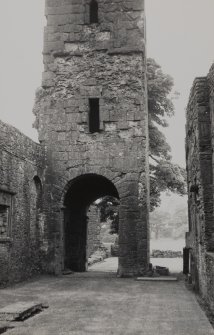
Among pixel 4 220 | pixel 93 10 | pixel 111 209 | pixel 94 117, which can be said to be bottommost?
pixel 4 220

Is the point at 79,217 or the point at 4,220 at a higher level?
the point at 79,217

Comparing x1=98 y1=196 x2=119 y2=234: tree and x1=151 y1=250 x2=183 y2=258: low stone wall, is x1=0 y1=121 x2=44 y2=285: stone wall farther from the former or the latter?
x1=151 y1=250 x2=183 y2=258: low stone wall

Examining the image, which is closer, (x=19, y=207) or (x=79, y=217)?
(x=19, y=207)

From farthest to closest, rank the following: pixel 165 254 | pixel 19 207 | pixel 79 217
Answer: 1. pixel 165 254
2. pixel 79 217
3. pixel 19 207

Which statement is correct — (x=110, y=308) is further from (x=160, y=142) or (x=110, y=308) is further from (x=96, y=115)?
(x=160, y=142)

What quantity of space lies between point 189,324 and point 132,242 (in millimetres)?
6631

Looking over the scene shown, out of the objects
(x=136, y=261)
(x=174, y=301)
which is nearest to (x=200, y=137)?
(x=174, y=301)

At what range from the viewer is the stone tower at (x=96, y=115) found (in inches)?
518

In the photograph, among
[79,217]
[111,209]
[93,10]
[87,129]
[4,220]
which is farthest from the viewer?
[111,209]

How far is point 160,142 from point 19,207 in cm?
854

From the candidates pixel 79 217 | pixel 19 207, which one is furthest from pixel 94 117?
pixel 19 207

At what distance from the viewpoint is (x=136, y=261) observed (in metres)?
12.8

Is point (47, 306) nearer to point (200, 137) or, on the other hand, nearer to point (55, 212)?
point (200, 137)

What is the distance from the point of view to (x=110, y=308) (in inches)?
298
